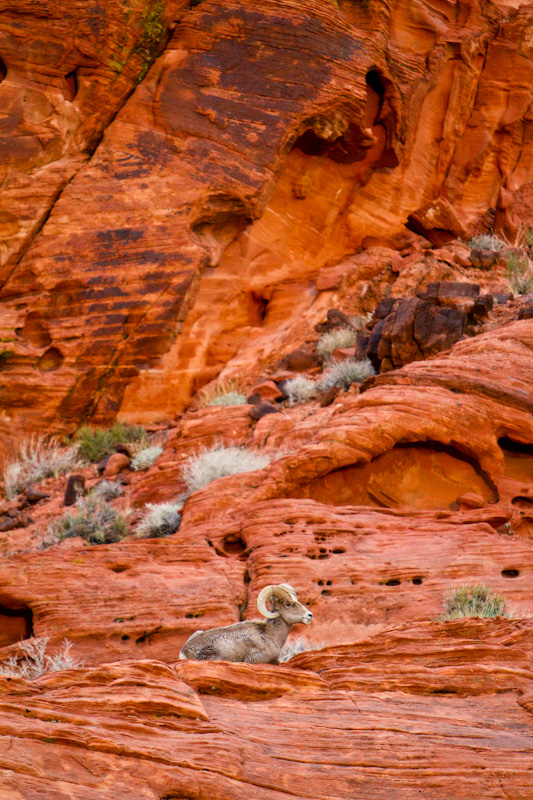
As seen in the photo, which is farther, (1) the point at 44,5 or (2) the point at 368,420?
(1) the point at 44,5

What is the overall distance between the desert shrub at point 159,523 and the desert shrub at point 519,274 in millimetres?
7852

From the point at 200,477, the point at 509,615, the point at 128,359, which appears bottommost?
the point at 128,359

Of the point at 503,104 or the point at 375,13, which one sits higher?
the point at 375,13

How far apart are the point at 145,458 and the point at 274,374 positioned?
3.01m

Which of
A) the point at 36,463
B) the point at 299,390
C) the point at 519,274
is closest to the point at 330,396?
the point at 299,390

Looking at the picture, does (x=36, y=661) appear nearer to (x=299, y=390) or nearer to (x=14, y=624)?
(x=14, y=624)

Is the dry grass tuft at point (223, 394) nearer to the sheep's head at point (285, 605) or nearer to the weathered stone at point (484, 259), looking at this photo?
the weathered stone at point (484, 259)

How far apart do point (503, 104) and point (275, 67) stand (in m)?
6.87

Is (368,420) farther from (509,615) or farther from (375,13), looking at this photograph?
(375,13)

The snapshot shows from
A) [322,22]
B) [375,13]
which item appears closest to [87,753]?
[322,22]

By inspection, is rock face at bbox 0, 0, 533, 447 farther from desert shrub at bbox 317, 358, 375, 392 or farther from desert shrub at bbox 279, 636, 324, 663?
desert shrub at bbox 279, 636, 324, 663

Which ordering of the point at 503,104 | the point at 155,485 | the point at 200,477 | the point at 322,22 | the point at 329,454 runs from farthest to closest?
1. the point at 503,104
2. the point at 322,22
3. the point at 155,485
4. the point at 200,477
5. the point at 329,454

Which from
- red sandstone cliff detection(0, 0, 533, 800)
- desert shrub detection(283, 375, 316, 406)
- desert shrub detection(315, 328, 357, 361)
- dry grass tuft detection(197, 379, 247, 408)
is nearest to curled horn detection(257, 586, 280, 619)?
red sandstone cliff detection(0, 0, 533, 800)

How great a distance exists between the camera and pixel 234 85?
13961 millimetres
